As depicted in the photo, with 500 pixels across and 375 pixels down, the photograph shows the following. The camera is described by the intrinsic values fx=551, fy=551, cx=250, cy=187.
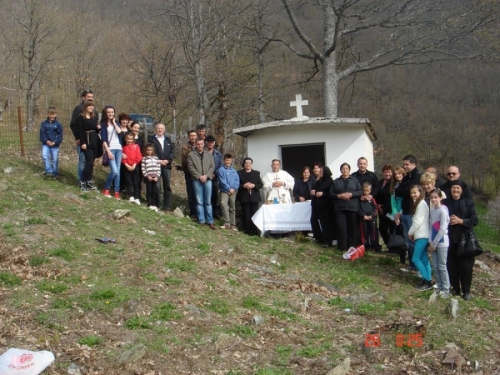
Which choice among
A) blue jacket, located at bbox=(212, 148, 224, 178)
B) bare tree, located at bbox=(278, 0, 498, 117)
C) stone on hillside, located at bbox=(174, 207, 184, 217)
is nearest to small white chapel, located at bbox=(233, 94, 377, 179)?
blue jacket, located at bbox=(212, 148, 224, 178)

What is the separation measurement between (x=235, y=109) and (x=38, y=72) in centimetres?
974

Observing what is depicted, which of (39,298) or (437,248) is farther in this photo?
(437,248)

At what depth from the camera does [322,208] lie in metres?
10.5

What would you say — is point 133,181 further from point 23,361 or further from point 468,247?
point 23,361

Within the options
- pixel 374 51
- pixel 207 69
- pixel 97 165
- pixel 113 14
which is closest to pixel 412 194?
pixel 97 165

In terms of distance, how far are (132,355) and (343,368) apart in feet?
6.41

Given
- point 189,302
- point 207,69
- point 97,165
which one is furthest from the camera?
point 207,69

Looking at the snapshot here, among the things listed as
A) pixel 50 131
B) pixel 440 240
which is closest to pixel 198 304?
pixel 440 240

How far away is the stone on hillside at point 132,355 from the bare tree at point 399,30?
11.9 meters

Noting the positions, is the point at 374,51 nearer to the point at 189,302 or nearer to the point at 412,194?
the point at 412,194

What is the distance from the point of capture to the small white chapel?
1173cm

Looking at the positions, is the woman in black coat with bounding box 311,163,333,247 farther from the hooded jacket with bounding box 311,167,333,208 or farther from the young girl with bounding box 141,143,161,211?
the young girl with bounding box 141,143,161,211

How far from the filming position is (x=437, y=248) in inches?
305
